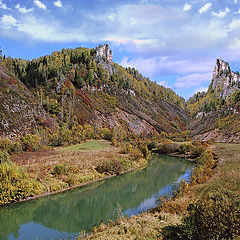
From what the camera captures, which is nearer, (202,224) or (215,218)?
(215,218)

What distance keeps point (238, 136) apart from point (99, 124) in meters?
52.1

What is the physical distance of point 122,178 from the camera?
135ft

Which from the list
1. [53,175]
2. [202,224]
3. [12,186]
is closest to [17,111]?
[53,175]

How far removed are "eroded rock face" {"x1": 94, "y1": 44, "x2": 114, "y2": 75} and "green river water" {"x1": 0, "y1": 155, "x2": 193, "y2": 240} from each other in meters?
115

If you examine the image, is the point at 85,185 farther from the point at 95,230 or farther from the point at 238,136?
the point at 238,136

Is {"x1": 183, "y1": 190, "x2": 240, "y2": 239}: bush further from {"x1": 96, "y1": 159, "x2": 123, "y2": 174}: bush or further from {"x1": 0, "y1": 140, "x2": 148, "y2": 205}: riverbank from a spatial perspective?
{"x1": 96, "y1": 159, "x2": 123, "y2": 174}: bush

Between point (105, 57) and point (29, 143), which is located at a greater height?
point (105, 57)

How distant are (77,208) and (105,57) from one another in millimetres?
137886

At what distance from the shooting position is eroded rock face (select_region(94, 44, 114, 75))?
146 meters

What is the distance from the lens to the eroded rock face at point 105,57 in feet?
478

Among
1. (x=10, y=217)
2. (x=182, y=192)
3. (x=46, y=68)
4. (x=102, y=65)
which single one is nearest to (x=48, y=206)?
(x=10, y=217)

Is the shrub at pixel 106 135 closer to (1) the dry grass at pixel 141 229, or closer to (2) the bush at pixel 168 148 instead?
(2) the bush at pixel 168 148

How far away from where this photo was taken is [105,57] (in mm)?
154750

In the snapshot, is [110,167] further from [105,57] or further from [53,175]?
[105,57]
